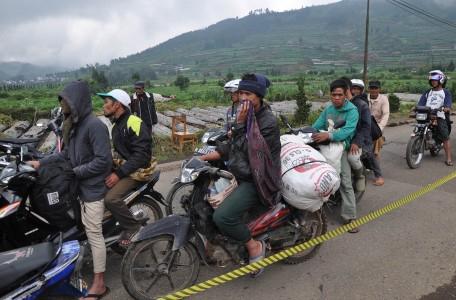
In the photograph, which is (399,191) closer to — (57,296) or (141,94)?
(57,296)

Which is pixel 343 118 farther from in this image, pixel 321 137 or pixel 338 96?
pixel 321 137

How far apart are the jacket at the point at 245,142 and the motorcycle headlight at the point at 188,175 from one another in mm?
299

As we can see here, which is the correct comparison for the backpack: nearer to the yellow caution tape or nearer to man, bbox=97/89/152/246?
man, bbox=97/89/152/246

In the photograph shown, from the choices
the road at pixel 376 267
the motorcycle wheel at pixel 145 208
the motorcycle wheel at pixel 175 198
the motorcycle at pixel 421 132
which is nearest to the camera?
the road at pixel 376 267

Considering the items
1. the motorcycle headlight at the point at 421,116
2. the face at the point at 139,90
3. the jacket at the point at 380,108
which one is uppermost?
the face at the point at 139,90

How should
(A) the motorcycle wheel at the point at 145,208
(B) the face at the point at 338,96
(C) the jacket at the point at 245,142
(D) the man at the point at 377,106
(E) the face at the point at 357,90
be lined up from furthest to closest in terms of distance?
(D) the man at the point at 377,106, (E) the face at the point at 357,90, (B) the face at the point at 338,96, (A) the motorcycle wheel at the point at 145,208, (C) the jacket at the point at 245,142

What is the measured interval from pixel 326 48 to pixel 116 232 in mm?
168918

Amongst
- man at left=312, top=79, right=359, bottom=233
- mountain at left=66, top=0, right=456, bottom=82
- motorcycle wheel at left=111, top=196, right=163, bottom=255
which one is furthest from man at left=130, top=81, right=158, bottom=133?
mountain at left=66, top=0, right=456, bottom=82

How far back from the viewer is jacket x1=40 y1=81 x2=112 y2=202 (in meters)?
3.05

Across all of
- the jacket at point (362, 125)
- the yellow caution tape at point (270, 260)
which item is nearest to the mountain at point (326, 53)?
the jacket at point (362, 125)

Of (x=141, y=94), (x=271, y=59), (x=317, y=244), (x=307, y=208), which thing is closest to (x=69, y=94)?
(x=307, y=208)

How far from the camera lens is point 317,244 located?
3.79 meters

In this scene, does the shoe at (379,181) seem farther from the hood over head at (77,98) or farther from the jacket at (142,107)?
the hood over head at (77,98)

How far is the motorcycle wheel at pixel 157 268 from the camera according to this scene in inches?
118
